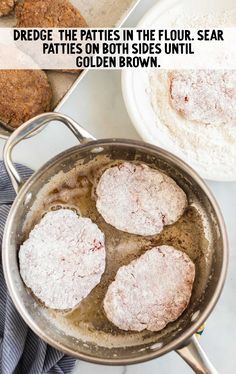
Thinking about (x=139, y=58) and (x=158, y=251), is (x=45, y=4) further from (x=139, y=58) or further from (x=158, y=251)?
(x=158, y=251)

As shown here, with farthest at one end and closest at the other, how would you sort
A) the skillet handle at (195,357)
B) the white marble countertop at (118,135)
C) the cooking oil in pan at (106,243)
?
the white marble countertop at (118,135), the cooking oil in pan at (106,243), the skillet handle at (195,357)

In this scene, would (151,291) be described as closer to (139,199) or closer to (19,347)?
(139,199)

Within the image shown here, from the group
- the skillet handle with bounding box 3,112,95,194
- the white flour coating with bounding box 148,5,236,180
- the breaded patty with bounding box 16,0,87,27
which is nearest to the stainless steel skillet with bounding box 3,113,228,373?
the skillet handle with bounding box 3,112,95,194

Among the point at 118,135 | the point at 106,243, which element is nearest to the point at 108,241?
the point at 106,243

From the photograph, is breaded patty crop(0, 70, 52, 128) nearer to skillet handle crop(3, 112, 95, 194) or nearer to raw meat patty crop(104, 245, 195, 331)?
skillet handle crop(3, 112, 95, 194)

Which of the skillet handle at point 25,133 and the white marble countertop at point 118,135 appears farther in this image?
the white marble countertop at point 118,135

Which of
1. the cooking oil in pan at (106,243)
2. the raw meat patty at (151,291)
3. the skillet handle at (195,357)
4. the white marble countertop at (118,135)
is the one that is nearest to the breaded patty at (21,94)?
the white marble countertop at (118,135)

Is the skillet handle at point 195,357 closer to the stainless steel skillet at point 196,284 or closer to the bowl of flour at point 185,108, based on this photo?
the stainless steel skillet at point 196,284

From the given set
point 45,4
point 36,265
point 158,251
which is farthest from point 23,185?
point 45,4
